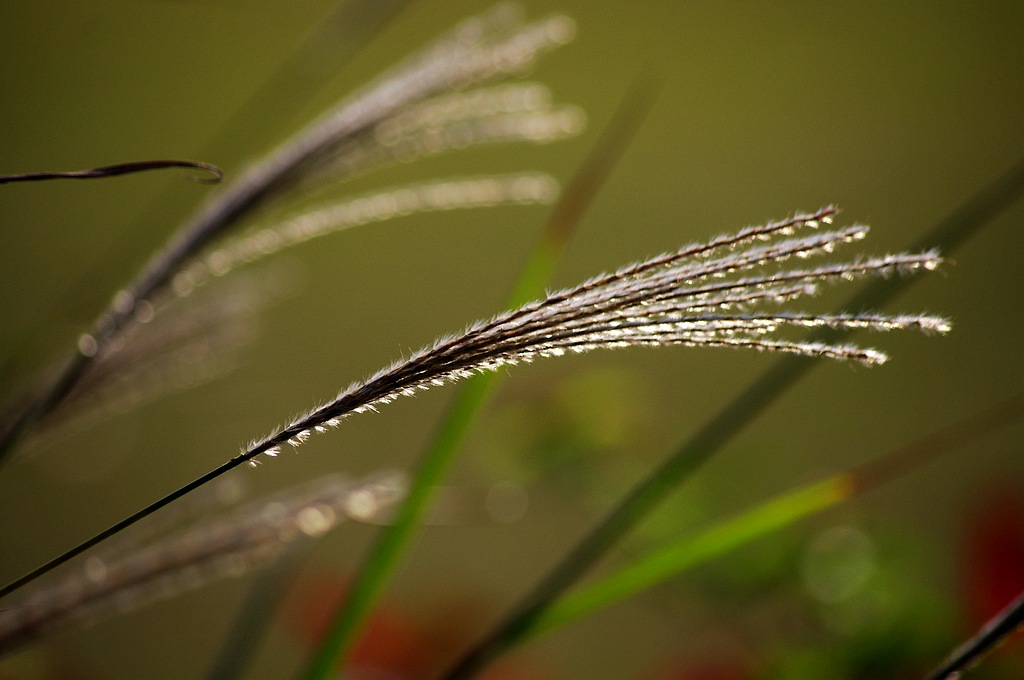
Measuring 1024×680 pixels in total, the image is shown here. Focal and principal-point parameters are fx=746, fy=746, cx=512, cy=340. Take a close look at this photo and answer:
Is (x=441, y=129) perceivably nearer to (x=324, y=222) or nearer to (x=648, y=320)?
(x=324, y=222)

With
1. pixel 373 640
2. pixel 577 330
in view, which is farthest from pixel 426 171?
pixel 577 330

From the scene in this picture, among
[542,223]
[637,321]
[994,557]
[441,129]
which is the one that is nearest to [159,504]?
[637,321]

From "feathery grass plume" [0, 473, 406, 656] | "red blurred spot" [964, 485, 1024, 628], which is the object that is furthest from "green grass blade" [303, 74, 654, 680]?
"red blurred spot" [964, 485, 1024, 628]

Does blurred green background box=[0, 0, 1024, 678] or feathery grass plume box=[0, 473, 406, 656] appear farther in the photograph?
blurred green background box=[0, 0, 1024, 678]

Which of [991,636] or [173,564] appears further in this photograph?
[173,564]

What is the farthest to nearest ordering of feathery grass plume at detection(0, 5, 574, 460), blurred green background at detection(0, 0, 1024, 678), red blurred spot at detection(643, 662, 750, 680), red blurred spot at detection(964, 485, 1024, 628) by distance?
blurred green background at detection(0, 0, 1024, 678) < red blurred spot at detection(643, 662, 750, 680) < red blurred spot at detection(964, 485, 1024, 628) < feathery grass plume at detection(0, 5, 574, 460)

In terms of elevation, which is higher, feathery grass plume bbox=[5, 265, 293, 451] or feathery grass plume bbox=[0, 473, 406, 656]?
feathery grass plume bbox=[5, 265, 293, 451]

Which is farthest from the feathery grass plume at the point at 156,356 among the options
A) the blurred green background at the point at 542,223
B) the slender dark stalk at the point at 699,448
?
the blurred green background at the point at 542,223

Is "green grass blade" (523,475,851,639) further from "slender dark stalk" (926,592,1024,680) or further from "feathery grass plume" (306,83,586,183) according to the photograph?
"feathery grass plume" (306,83,586,183)
